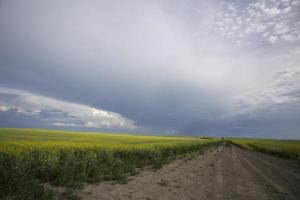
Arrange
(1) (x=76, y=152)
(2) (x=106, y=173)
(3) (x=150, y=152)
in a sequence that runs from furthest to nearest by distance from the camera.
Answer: (3) (x=150, y=152) → (1) (x=76, y=152) → (2) (x=106, y=173)

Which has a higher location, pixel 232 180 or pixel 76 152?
pixel 76 152

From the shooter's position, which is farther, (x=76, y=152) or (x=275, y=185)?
(x=76, y=152)

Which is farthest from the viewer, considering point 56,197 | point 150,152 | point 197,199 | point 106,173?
point 150,152

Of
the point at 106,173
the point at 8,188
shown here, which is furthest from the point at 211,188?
the point at 8,188

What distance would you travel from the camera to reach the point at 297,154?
35094 mm

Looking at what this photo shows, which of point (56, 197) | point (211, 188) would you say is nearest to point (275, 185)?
point (211, 188)

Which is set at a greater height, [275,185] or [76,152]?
[76,152]

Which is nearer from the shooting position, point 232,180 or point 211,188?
point 211,188

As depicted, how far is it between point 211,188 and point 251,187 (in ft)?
7.04

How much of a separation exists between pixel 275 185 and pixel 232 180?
2.15 metres

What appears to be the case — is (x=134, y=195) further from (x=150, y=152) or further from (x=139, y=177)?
(x=150, y=152)

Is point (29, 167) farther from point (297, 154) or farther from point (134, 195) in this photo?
point (297, 154)

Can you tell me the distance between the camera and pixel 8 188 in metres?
8.36

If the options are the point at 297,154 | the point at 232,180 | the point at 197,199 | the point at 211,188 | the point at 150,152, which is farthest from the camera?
the point at 297,154
